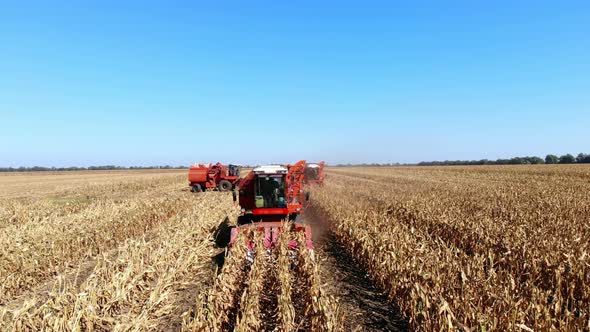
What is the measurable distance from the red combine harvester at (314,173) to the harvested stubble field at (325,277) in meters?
17.4

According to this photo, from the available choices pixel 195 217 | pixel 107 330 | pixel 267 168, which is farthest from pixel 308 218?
pixel 107 330

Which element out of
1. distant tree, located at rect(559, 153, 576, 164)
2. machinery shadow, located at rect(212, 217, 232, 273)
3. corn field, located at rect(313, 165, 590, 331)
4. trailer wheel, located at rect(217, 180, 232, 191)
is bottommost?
machinery shadow, located at rect(212, 217, 232, 273)

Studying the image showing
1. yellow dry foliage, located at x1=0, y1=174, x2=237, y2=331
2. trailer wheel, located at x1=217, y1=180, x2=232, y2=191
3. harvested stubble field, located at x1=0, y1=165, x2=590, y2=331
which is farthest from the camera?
trailer wheel, located at x1=217, y1=180, x2=232, y2=191

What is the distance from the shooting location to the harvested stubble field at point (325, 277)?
180 inches

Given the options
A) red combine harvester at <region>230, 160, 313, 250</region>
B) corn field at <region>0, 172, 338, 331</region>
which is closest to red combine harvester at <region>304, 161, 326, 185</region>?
corn field at <region>0, 172, 338, 331</region>

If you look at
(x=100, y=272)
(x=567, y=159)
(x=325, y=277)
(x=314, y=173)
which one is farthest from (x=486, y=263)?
(x=567, y=159)

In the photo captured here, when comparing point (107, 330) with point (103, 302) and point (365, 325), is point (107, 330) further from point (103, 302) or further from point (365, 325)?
point (365, 325)

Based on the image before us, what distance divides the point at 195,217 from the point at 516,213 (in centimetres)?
1022

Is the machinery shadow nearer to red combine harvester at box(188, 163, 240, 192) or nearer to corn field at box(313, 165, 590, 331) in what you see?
corn field at box(313, 165, 590, 331)

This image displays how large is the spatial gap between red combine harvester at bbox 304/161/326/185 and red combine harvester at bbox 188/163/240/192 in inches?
247

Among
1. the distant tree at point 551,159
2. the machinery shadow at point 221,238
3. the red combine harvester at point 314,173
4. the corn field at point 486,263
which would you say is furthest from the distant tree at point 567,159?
the machinery shadow at point 221,238

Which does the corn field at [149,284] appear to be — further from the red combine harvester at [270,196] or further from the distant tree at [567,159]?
the distant tree at [567,159]

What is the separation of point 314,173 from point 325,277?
22413 mm

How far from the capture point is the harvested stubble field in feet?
15.0
